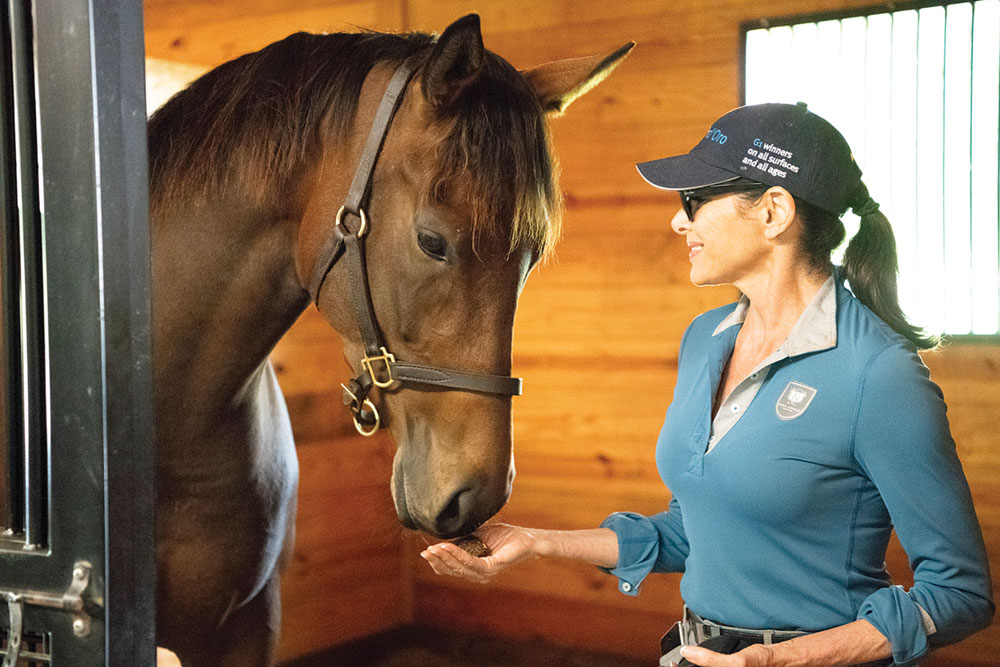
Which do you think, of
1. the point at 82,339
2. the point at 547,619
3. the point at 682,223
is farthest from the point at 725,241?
the point at 547,619

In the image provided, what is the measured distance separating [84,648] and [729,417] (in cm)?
66

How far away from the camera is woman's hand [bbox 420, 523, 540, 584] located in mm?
973

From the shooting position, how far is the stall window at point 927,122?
2.03 metres

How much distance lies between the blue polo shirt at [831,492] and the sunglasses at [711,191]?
13cm

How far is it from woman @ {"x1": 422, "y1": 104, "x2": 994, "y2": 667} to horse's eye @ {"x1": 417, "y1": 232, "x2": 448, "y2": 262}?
256 mm

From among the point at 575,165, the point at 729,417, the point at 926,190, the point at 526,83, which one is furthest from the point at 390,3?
the point at 729,417

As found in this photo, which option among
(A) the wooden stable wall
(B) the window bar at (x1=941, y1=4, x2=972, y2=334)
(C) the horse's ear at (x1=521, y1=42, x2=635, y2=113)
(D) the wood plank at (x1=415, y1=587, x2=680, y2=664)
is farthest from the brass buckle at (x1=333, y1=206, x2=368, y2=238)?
(D) the wood plank at (x1=415, y1=587, x2=680, y2=664)

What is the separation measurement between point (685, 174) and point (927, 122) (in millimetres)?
1358

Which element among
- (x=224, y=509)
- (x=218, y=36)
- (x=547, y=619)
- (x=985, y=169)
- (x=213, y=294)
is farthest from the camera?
(x=547, y=619)

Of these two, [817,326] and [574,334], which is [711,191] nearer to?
[817,326]

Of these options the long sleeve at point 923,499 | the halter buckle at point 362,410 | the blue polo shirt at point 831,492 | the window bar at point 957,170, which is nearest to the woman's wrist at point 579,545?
the blue polo shirt at point 831,492

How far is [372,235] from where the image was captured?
1.06 metres

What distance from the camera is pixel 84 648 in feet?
2.07

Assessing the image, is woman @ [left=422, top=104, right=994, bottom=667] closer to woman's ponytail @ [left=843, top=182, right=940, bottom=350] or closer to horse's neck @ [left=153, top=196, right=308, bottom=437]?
woman's ponytail @ [left=843, top=182, right=940, bottom=350]
